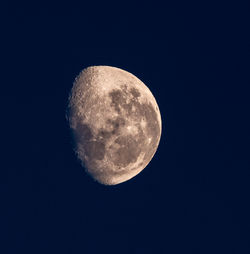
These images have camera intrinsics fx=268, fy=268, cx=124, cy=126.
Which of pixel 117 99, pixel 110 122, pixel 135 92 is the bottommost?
pixel 110 122

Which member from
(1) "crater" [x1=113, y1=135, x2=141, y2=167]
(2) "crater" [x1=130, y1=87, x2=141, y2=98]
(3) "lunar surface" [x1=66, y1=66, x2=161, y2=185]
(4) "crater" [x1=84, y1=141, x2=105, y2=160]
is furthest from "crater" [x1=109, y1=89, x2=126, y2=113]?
(4) "crater" [x1=84, y1=141, x2=105, y2=160]

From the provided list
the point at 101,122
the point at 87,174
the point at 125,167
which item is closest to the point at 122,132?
the point at 101,122

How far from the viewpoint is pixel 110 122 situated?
5.80 metres

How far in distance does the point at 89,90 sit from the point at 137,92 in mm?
1124

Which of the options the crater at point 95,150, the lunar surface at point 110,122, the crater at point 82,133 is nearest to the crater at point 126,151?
the lunar surface at point 110,122

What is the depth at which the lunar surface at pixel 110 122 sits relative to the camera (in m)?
5.84

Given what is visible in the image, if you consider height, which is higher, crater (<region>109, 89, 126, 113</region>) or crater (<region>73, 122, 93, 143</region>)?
crater (<region>109, 89, 126, 113</region>)

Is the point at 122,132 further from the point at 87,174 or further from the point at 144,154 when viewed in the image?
the point at 87,174

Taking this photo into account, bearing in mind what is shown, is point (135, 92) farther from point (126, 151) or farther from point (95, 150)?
point (95, 150)

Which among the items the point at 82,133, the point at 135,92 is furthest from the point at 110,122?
the point at 135,92

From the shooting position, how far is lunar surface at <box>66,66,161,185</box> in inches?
230

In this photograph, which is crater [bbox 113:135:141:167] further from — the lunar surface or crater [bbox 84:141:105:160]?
crater [bbox 84:141:105:160]

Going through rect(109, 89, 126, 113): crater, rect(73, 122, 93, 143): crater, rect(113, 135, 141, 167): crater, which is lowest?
rect(113, 135, 141, 167): crater

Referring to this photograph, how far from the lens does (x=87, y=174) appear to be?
6.67 m
